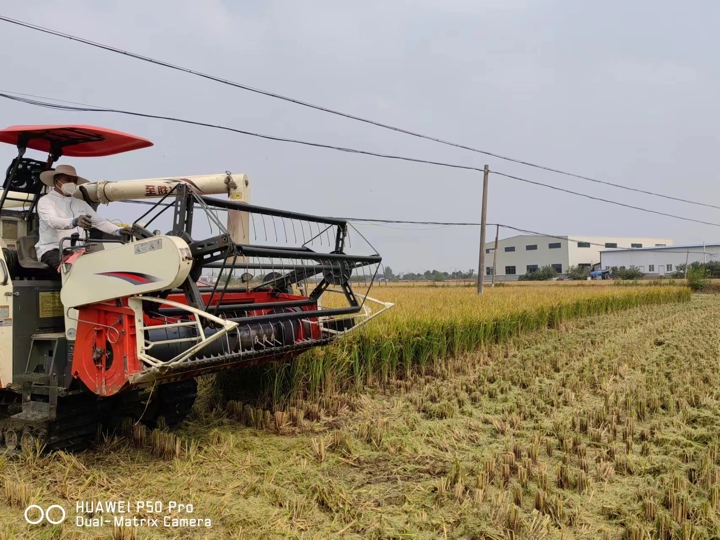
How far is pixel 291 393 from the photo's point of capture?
19.2 feet

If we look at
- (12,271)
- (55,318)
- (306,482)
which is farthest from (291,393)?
(12,271)

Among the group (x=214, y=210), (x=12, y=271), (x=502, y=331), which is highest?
(x=214, y=210)

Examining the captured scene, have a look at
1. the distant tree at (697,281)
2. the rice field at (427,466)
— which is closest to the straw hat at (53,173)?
the rice field at (427,466)

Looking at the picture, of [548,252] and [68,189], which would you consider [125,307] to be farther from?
[548,252]

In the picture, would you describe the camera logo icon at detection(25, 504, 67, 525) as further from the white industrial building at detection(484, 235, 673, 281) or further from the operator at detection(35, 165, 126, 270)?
the white industrial building at detection(484, 235, 673, 281)

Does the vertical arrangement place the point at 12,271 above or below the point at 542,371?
above

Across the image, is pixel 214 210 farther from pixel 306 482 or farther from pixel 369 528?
pixel 369 528

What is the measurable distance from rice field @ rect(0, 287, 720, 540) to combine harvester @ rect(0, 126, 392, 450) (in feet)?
1.37

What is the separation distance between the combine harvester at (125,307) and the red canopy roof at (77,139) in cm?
2

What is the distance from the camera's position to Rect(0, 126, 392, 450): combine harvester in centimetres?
373

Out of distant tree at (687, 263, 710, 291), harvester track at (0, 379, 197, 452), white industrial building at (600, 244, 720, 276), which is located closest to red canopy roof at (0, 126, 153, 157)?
harvester track at (0, 379, 197, 452)

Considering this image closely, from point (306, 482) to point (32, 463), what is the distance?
2.12 meters

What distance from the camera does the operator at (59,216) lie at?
4.38m

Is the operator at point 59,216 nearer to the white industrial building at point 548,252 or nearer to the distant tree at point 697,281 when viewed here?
the distant tree at point 697,281
